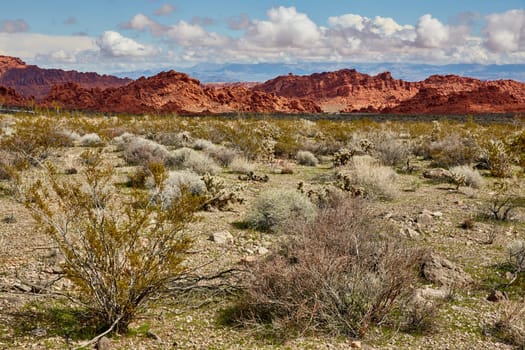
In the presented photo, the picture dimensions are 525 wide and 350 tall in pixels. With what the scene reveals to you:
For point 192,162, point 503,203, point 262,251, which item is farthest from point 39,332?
point 192,162

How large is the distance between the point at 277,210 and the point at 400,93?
408 feet

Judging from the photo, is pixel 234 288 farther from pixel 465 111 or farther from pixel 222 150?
pixel 465 111

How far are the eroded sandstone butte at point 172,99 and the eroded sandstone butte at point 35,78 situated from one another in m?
78.0

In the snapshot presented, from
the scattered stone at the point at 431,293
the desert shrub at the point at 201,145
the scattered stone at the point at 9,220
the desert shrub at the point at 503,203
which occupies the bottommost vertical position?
the scattered stone at the point at 431,293

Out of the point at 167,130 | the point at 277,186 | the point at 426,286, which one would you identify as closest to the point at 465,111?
the point at 167,130

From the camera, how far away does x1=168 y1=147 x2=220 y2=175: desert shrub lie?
14164 mm

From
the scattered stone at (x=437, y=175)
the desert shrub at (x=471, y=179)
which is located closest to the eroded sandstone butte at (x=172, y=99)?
the scattered stone at (x=437, y=175)

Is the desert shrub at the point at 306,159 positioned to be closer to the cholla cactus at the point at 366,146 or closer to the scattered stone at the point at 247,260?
the cholla cactus at the point at 366,146

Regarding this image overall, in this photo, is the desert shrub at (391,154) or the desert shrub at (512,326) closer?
the desert shrub at (512,326)

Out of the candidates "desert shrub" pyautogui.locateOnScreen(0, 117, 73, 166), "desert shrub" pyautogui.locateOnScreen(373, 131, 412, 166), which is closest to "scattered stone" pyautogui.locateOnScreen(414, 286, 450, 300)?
"desert shrub" pyautogui.locateOnScreen(373, 131, 412, 166)

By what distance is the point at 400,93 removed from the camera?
124 meters

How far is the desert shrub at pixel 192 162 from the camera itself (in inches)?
558

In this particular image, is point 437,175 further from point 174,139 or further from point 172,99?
point 172,99

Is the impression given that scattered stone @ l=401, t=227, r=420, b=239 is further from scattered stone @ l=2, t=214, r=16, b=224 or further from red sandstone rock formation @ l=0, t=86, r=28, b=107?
red sandstone rock formation @ l=0, t=86, r=28, b=107
